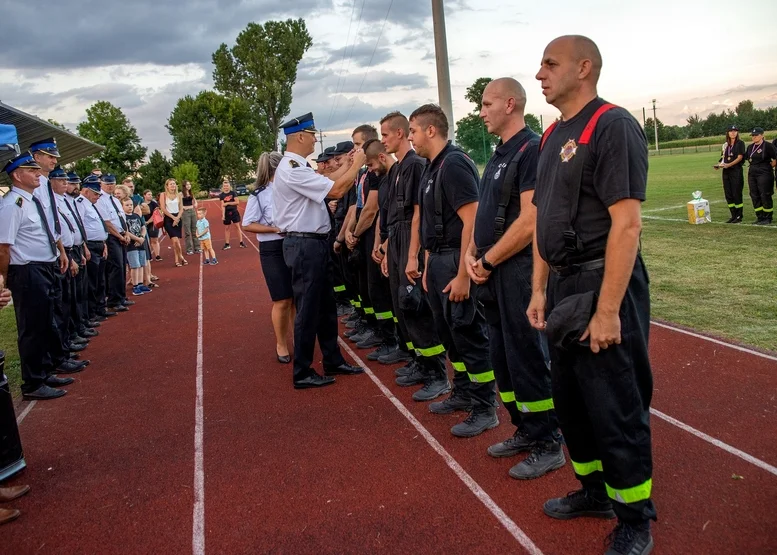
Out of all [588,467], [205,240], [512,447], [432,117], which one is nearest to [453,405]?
[512,447]

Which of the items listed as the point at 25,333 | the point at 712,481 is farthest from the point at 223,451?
the point at 712,481

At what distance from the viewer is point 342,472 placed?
4.11 m

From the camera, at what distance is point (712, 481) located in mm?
3535

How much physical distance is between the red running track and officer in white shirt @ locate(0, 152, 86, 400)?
367mm

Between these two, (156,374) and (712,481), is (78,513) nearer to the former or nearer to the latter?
(156,374)

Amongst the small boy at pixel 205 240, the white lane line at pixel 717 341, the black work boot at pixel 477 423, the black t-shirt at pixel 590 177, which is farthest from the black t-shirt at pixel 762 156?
the small boy at pixel 205 240

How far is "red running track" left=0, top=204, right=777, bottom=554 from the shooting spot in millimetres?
3283

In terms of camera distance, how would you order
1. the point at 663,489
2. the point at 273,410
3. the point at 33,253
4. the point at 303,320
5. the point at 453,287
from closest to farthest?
the point at 663,489 → the point at 453,287 → the point at 273,410 → the point at 303,320 → the point at 33,253

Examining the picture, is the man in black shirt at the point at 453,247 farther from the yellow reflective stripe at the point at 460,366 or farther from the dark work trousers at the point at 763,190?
the dark work trousers at the point at 763,190

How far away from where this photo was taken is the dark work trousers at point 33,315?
20.2 feet

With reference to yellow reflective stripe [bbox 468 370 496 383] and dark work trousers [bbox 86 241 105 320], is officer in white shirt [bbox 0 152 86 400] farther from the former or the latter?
yellow reflective stripe [bbox 468 370 496 383]

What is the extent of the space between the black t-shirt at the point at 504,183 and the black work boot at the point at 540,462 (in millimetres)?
1254

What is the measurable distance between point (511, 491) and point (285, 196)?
3.26 metres

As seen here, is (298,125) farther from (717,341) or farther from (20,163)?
(717,341)
